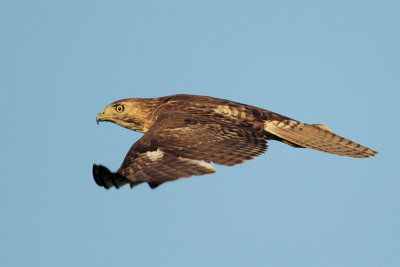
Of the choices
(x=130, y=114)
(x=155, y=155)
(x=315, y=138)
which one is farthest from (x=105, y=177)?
(x=130, y=114)

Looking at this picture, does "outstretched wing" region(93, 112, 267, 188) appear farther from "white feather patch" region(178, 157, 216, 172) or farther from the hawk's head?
the hawk's head

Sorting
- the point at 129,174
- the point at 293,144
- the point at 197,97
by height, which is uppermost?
the point at 197,97

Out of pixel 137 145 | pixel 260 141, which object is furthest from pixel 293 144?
pixel 137 145

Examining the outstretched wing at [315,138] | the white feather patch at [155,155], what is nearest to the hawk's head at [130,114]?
the outstretched wing at [315,138]

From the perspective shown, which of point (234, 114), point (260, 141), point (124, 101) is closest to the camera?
point (260, 141)

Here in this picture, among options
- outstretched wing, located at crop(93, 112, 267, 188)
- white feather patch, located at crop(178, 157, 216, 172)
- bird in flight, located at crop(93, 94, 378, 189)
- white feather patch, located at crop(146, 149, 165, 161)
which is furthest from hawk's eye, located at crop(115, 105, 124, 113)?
white feather patch, located at crop(178, 157, 216, 172)

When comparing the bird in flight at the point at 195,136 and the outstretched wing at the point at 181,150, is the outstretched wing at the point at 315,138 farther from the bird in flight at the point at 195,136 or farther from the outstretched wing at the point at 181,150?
the outstretched wing at the point at 181,150

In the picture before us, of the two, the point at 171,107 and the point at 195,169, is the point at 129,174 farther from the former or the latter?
the point at 171,107

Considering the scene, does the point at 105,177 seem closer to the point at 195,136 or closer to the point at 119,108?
the point at 195,136
